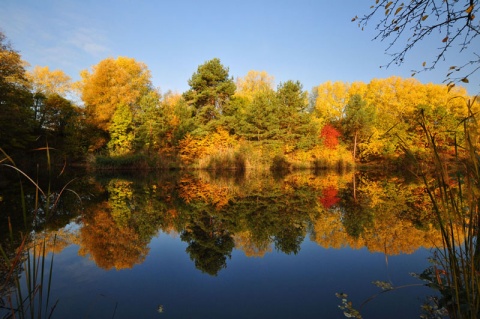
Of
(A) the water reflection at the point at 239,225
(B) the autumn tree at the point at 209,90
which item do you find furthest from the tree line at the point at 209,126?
(A) the water reflection at the point at 239,225

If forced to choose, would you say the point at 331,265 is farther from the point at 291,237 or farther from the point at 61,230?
the point at 61,230

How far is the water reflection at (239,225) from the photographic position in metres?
4.52

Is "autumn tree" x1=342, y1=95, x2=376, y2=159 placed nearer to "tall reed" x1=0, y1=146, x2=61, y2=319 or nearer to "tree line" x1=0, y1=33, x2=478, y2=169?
"tree line" x1=0, y1=33, x2=478, y2=169

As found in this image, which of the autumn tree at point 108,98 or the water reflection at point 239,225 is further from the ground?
the autumn tree at point 108,98

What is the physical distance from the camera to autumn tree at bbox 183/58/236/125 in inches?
963

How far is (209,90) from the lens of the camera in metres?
24.5

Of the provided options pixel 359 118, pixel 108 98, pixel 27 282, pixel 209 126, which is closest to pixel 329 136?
pixel 359 118

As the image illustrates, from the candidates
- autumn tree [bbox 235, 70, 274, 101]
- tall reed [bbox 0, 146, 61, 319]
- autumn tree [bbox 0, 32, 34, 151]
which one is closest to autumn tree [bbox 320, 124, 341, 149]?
autumn tree [bbox 235, 70, 274, 101]

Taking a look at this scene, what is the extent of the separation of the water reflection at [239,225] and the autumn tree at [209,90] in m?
17.0

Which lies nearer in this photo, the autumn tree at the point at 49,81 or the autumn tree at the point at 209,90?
the autumn tree at the point at 209,90

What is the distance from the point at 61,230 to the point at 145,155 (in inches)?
722

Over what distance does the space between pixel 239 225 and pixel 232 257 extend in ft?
5.00

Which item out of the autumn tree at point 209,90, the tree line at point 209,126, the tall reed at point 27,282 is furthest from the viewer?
the autumn tree at point 209,90

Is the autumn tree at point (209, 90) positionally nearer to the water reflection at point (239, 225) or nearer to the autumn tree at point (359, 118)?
the autumn tree at point (359, 118)
